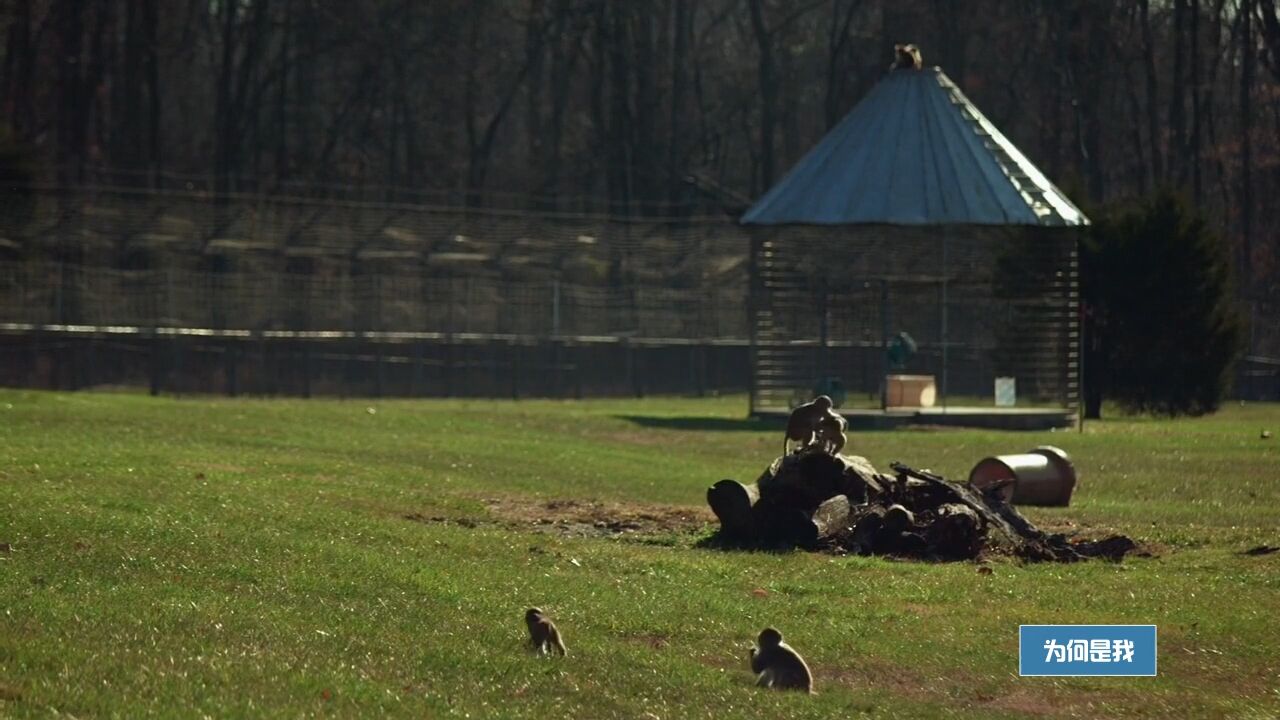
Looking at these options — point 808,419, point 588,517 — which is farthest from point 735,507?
point 588,517

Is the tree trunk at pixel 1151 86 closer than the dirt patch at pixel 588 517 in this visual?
No

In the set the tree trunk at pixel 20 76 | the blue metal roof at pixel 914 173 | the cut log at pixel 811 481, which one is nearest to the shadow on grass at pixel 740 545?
the cut log at pixel 811 481

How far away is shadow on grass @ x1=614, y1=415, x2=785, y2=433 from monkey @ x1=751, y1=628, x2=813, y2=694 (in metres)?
26.1

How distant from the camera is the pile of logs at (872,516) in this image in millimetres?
17938

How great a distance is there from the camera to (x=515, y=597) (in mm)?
14297

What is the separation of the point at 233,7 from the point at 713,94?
85.2ft

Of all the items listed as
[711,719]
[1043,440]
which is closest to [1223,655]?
[711,719]

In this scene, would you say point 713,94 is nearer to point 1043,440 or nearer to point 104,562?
point 1043,440

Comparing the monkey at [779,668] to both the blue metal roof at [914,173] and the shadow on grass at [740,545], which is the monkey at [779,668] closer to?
the shadow on grass at [740,545]

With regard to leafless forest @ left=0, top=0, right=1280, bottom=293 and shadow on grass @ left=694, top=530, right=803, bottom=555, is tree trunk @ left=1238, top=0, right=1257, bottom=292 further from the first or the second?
shadow on grass @ left=694, top=530, right=803, bottom=555

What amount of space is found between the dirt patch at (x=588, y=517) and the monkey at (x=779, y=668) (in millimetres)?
8099

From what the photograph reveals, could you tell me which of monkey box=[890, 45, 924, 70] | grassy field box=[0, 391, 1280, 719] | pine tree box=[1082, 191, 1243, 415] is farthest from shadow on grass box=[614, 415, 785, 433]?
grassy field box=[0, 391, 1280, 719]

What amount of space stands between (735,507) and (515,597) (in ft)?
15.2

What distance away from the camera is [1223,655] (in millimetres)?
13016
